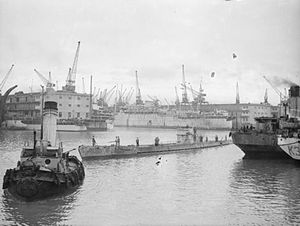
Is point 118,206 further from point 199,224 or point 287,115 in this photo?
point 287,115

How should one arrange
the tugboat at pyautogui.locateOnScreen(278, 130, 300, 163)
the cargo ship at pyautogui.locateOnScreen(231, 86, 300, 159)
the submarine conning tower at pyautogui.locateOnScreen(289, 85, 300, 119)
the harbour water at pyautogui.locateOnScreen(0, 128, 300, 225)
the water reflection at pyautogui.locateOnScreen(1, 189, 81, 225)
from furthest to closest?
the submarine conning tower at pyautogui.locateOnScreen(289, 85, 300, 119) → the cargo ship at pyautogui.locateOnScreen(231, 86, 300, 159) → the tugboat at pyautogui.locateOnScreen(278, 130, 300, 163) → the harbour water at pyautogui.locateOnScreen(0, 128, 300, 225) → the water reflection at pyautogui.locateOnScreen(1, 189, 81, 225)

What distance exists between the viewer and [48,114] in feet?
36.7

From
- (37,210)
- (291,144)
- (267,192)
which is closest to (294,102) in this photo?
(291,144)

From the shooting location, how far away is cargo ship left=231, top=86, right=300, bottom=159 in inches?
701

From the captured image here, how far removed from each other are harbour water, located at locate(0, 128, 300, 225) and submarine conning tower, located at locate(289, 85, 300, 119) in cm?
541

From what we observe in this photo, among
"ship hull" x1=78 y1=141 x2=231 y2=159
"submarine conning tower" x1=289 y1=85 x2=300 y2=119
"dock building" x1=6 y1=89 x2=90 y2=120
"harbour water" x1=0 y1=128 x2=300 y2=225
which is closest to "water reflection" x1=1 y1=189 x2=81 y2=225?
"harbour water" x1=0 y1=128 x2=300 y2=225

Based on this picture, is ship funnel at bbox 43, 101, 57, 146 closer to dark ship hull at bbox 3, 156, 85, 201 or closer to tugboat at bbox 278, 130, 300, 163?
dark ship hull at bbox 3, 156, 85, 201

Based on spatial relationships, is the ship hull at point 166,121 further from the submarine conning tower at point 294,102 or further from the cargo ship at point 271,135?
the cargo ship at point 271,135

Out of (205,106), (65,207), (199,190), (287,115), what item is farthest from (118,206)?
(205,106)

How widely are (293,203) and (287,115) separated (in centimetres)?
1174

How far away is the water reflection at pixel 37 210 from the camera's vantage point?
25.1ft

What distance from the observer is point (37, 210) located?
8281mm

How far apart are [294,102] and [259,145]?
328 cm

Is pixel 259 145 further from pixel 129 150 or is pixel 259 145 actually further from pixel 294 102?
pixel 129 150
